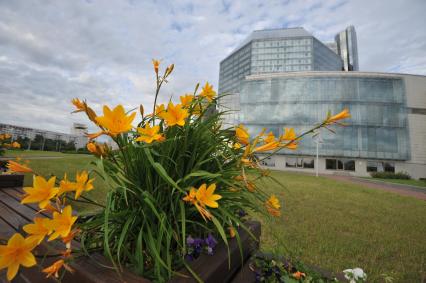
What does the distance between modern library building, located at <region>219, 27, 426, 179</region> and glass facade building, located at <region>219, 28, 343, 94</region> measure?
26130mm

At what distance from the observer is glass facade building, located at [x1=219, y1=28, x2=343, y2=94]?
194ft

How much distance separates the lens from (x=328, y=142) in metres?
28.2

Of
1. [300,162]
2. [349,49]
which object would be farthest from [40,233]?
[349,49]

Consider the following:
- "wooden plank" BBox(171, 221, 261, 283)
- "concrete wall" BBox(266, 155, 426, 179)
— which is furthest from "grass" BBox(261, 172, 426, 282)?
"concrete wall" BBox(266, 155, 426, 179)

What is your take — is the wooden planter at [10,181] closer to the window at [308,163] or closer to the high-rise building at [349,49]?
the window at [308,163]

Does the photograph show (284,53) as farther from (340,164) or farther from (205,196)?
(205,196)

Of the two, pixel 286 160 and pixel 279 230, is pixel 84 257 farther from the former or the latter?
pixel 286 160

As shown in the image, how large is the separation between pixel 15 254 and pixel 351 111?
1317 inches

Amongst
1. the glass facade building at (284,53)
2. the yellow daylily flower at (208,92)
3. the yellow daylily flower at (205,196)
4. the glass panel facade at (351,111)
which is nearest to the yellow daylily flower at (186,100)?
the yellow daylily flower at (208,92)

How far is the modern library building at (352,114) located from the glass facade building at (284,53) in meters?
26.1

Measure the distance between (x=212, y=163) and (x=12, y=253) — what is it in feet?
2.33

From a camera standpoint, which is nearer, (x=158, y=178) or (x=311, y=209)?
(x=158, y=178)

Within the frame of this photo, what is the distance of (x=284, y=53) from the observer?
196 feet

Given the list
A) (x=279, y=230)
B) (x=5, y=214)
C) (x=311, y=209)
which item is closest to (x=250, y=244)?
(x=5, y=214)
